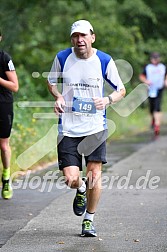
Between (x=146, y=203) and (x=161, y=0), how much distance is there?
1570 cm

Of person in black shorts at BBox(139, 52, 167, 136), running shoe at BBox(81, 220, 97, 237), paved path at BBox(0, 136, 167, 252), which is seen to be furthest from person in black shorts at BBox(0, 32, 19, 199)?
person in black shorts at BBox(139, 52, 167, 136)

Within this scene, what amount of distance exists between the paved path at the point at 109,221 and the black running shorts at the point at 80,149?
2.24 feet

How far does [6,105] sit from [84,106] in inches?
81.1

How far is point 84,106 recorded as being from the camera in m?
7.39

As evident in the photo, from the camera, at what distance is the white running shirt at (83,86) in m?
7.45

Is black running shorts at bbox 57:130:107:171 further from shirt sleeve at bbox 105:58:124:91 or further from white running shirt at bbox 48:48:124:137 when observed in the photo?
shirt sleeve at bbox 105:58:124:91

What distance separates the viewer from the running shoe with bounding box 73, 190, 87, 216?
Result: 784 centimetres

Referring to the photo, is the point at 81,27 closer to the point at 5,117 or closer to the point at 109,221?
the point at 109,221

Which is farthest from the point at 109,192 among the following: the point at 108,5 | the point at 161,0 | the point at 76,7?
the point at 161,0

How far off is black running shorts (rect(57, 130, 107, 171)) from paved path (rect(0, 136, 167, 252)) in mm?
683

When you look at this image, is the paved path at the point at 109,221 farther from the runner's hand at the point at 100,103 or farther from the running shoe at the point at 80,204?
the runner's hand at the point at 100,103

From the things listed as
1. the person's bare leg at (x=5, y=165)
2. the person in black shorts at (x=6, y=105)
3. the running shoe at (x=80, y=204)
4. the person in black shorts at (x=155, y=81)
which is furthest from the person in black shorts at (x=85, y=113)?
the person in black shorts at (x=155, y=81)

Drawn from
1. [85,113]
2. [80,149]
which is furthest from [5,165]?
[85,113]

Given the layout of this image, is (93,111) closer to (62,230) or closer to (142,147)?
(62,230)
